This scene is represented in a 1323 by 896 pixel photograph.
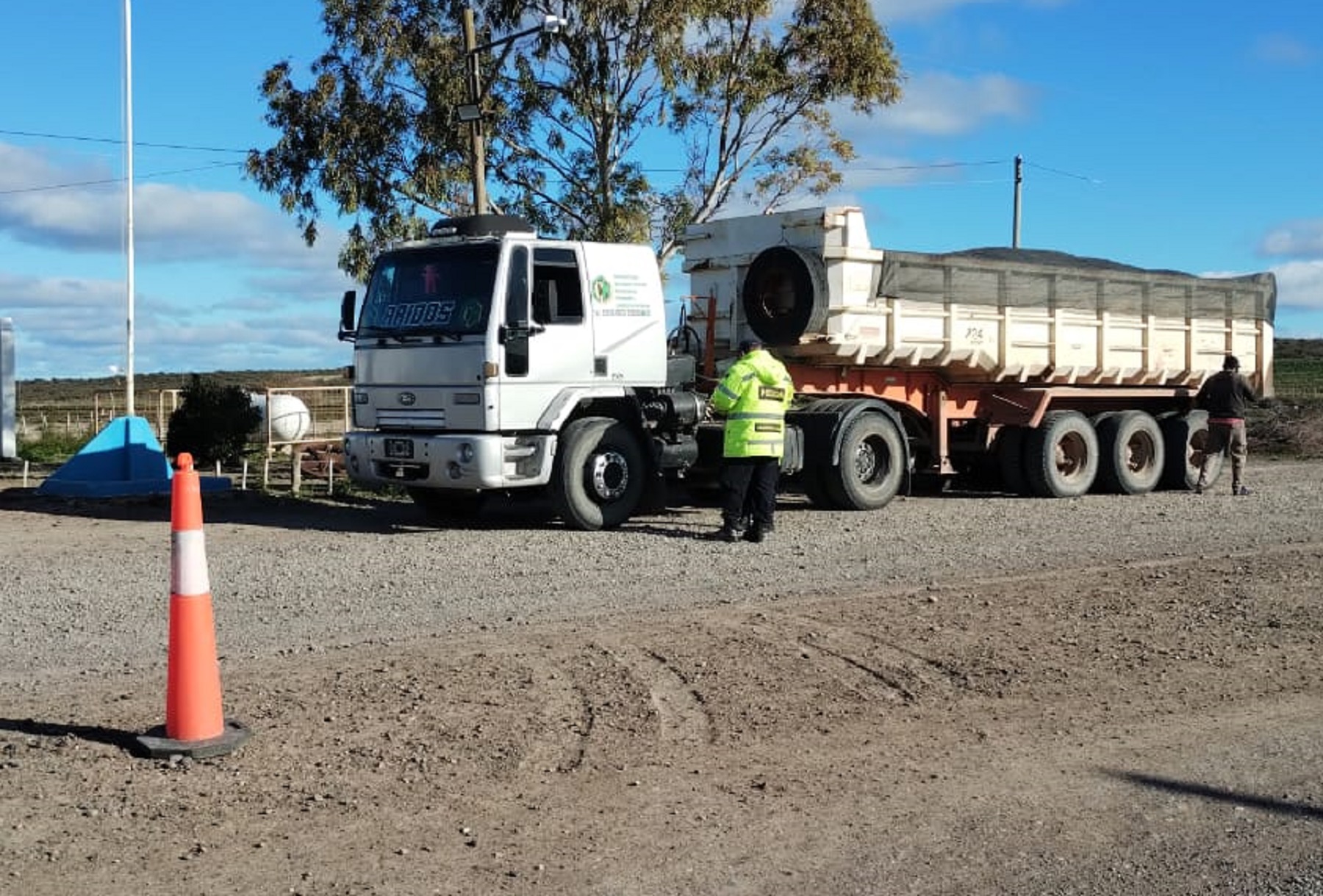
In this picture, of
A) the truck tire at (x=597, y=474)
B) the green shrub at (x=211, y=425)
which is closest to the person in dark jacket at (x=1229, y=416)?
the truck tire at (x=597, y=474)

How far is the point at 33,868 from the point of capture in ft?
14.3

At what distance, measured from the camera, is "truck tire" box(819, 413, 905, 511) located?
14.3 meters

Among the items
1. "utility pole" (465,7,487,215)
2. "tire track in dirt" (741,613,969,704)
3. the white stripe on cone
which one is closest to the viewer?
the white stripe on cone

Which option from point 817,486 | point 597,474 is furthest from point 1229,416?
point 597,474

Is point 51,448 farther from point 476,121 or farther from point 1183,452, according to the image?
point 1183,452

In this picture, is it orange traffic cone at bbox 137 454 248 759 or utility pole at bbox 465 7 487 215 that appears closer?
orange traffic cone at bbox 137 454 248 759

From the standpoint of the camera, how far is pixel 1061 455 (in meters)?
17.1

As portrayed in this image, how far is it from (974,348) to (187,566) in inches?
452

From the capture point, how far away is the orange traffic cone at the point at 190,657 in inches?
215

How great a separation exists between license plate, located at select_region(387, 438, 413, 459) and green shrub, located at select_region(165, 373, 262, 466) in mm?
8166

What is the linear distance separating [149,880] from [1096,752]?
11.8ft

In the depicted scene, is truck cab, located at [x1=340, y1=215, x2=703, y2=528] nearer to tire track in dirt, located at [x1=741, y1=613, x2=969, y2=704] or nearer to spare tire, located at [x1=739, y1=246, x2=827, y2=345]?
spare tire, located at [x1=739, y1=246, x2=827, y2=345]

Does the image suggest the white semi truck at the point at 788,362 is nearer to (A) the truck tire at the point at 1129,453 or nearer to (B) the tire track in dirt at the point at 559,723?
(A) the truck tire at the point at 1129,453

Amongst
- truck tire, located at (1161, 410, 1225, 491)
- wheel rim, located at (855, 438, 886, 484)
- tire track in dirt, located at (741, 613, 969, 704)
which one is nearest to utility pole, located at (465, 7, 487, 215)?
wheel rim, located at (855, 438, 886, 484)
